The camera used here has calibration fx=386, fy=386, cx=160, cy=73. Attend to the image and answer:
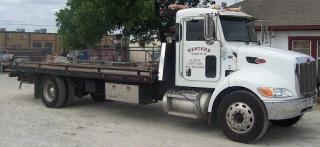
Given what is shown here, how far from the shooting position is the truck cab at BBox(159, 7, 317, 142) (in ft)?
23.6

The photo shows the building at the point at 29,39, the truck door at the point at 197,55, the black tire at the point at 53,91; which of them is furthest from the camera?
the building at the point at 29,39

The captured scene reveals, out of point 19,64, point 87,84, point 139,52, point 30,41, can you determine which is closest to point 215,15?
point 139,52

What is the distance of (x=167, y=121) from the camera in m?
9.59

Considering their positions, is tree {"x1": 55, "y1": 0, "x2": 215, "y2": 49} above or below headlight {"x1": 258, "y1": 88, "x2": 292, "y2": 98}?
above

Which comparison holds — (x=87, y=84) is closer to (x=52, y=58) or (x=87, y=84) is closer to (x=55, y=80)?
(x=55, y=80)

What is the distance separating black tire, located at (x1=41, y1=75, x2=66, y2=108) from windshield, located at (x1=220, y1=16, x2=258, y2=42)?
5416mm

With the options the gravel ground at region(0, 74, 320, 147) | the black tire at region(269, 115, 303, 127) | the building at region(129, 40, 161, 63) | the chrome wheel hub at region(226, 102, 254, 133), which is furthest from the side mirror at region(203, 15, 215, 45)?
the black tire at region(269, 115, 303, 127)

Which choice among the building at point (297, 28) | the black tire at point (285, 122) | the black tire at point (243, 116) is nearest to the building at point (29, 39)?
the building at point (297, 28)

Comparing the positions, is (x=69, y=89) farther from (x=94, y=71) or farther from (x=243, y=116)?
(x=243, y=116)

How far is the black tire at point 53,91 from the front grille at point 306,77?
263 inches

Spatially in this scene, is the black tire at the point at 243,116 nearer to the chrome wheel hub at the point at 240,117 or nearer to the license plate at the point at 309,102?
the chrome wheel hub at the point at 240,117

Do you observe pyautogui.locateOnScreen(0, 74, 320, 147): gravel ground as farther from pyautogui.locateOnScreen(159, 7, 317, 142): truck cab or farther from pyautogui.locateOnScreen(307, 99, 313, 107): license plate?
pyautogui.locateOnScreen(307, 99, 313, 107): license plate

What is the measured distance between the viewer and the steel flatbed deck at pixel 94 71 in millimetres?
8891

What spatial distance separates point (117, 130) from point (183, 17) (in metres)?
2.86
